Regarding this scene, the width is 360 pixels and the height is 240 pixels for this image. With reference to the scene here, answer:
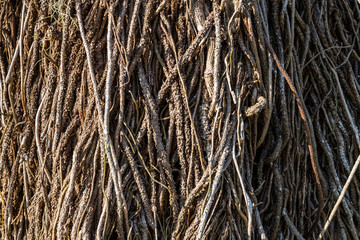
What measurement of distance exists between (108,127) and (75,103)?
0.21 meters

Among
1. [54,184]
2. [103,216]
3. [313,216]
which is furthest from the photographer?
[313,216]

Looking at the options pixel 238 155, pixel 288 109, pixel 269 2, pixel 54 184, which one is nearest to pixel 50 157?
pixel 54 184

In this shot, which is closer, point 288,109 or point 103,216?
point 103,216

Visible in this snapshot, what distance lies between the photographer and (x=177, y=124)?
60.7 inches

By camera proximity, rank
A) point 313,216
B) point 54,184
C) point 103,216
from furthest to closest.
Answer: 1. point 313,216
2. point 54,184
3. point 103,216

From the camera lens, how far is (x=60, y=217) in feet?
5.02

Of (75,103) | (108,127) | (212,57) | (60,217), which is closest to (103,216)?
(60,217)

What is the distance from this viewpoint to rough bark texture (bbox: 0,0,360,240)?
1510 mm

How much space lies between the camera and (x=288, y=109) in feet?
5.53

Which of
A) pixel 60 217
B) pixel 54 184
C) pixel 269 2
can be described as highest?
pixel 269 2

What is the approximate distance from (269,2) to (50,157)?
1.14 meters

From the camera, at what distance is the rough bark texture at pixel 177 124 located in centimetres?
151

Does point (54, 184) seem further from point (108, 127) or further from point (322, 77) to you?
point (322, 77)

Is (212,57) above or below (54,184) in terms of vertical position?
above
